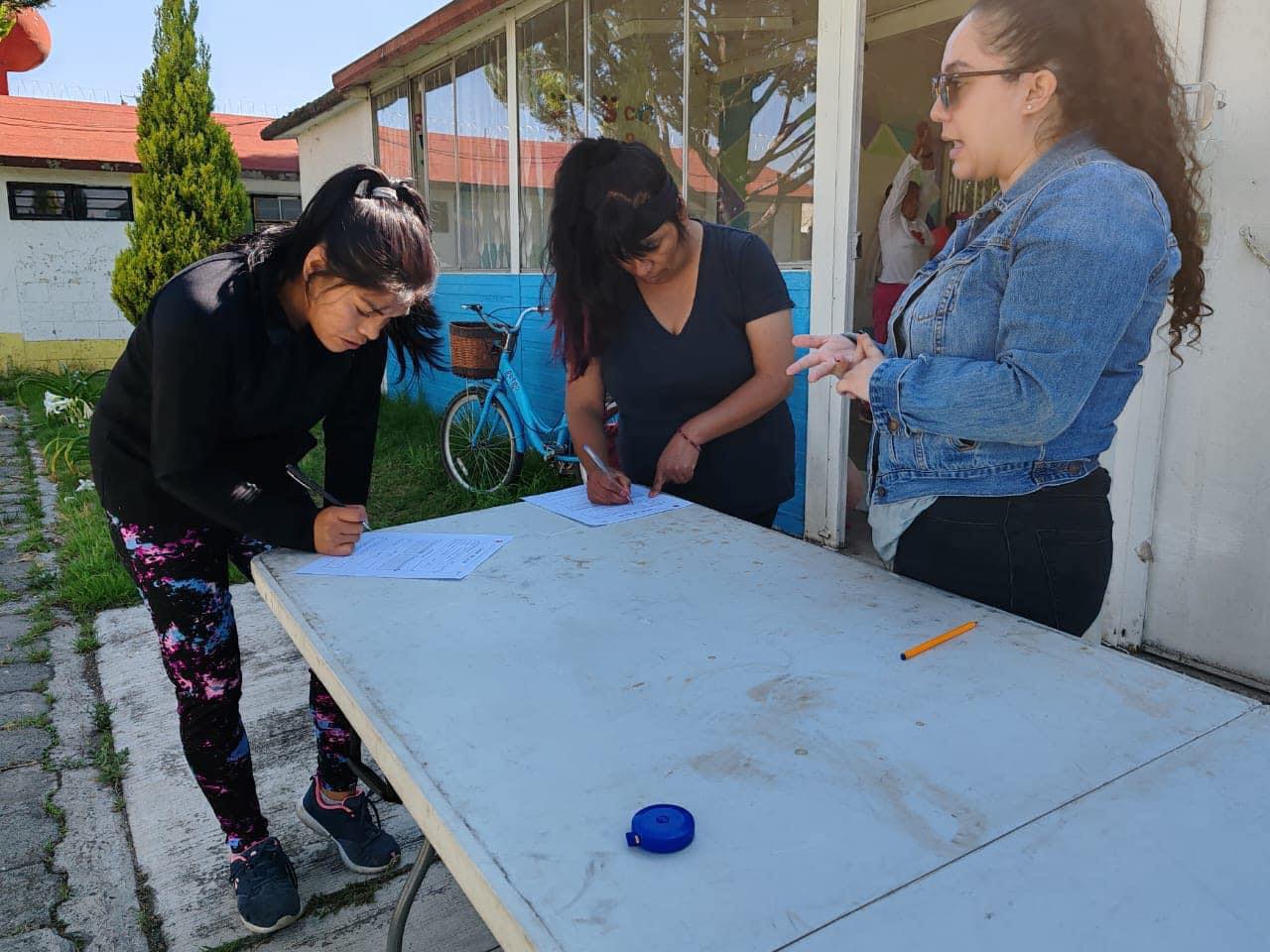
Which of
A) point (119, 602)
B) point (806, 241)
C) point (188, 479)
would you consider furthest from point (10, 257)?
point (188, 479)

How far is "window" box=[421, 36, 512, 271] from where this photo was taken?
258 inches

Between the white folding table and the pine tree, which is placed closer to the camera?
the white folding table

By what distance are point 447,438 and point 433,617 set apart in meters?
4.65

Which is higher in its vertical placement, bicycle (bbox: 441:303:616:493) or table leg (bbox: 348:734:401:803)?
bicycle (bbox: 441:303:616:493)

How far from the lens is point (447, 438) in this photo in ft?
19.6

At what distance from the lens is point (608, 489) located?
213cm

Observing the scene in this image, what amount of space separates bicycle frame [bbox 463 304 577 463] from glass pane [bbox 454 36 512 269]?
4.62 feet

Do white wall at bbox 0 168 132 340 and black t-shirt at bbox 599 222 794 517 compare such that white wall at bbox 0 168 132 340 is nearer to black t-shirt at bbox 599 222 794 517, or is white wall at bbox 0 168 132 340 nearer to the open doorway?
the open doorway

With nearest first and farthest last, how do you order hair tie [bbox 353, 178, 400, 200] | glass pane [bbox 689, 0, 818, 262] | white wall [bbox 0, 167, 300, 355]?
hair tie [bbox 353, 178, 400, 200] < glass pane [bbox 689, 0, 818, 262] < white wall [bbox 0, 167, 300, 355]

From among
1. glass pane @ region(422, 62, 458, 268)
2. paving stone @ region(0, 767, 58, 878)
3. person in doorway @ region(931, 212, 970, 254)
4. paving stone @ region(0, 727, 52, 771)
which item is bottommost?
paving stone @ region(0, 767, 58, 878)

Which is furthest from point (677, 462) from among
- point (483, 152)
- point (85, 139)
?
point (85, 139)

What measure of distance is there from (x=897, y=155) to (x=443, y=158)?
358 cm

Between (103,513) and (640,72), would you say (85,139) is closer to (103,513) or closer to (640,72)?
A: (103,513)

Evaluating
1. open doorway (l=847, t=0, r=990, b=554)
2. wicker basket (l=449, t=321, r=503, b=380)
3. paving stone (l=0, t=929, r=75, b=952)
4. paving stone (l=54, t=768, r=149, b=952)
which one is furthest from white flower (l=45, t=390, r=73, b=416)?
paving stone (l=0, t=929, r=75, b=952)
